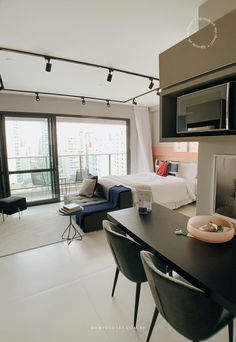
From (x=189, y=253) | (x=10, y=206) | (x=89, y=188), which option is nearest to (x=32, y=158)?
(x=10, y=206)

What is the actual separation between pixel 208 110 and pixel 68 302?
6.89 feet

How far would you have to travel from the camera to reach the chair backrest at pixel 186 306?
994 millimetres

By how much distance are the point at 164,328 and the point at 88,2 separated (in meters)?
2.79

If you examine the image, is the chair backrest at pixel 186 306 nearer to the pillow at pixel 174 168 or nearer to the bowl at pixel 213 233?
the bowl at pixel 213 233

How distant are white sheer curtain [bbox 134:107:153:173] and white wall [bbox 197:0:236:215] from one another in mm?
4204

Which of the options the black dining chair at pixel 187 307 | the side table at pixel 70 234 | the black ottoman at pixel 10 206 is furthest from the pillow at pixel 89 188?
the black dining chair at pixel 187 307

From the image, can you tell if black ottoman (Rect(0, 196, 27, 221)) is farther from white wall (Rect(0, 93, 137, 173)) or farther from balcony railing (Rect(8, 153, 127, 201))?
white wall (Rect(0, 93, 137, 173))

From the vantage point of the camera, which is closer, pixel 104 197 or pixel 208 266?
pixel 208 266

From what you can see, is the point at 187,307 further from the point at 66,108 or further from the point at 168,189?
the point at 66,108

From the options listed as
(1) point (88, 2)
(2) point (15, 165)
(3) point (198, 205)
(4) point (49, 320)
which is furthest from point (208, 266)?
(2) point (15, 165)

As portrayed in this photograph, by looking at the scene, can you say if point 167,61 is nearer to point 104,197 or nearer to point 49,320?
point 49,320

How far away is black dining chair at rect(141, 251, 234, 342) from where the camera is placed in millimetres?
994

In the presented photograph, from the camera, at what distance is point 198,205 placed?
2.04 metres

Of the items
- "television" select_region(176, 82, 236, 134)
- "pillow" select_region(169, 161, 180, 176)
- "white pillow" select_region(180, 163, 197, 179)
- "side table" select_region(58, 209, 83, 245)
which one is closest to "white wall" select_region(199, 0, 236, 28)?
"television" select_region(176, 82, 236, 134)
